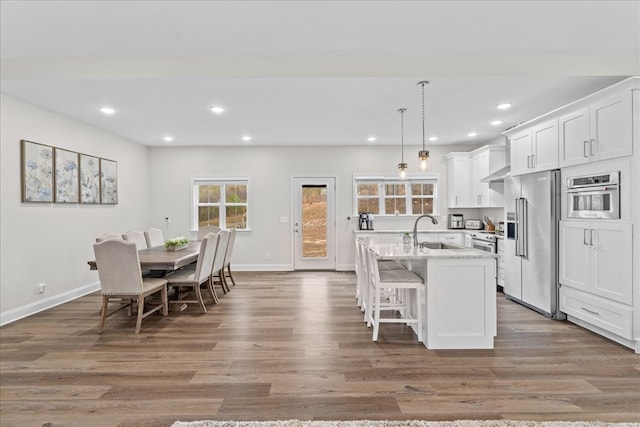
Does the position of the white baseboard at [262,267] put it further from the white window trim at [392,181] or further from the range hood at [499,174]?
the range hood at [499,174]

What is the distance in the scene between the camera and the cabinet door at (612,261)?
9.36 ft

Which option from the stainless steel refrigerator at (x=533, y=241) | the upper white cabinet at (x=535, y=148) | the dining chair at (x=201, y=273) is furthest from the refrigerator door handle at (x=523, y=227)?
the dining chair at (x=201, y=273)

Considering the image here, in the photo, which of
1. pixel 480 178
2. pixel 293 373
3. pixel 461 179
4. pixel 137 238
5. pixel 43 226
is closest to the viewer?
pixel 293 373

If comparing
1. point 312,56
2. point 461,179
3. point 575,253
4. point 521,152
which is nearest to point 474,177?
point 461,179

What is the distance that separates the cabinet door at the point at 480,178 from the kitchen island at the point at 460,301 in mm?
3218

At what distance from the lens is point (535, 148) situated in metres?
3.98

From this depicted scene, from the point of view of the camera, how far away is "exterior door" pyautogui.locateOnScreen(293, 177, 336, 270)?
265 inches

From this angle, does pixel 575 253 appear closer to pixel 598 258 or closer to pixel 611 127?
pixel 598 258

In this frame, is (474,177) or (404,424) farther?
(474,177)

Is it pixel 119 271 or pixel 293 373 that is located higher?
pixel 119 271

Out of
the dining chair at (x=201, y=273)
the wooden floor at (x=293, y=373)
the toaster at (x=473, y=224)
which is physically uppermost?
the toaster at (x=473, y=224)

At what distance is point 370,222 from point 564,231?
3.45 meters

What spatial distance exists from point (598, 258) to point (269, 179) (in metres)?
5.36

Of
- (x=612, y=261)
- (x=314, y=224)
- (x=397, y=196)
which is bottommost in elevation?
(x=612, y=261)
